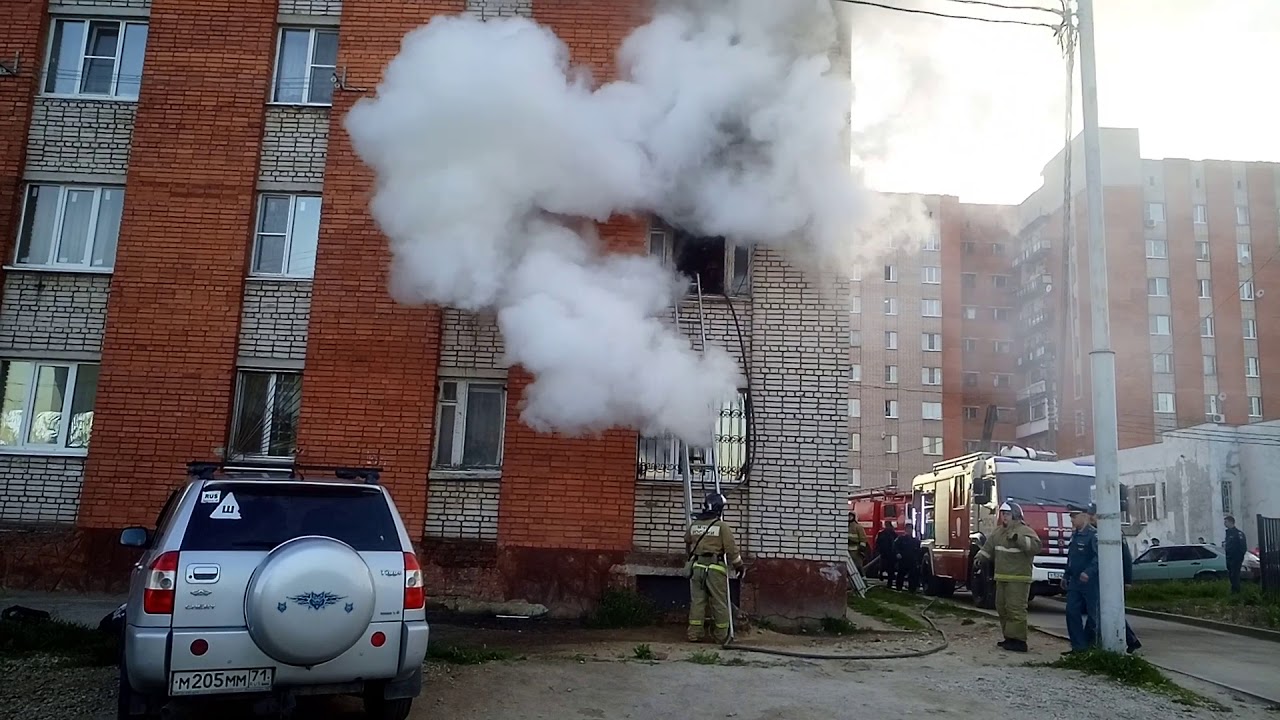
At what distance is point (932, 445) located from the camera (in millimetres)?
46469

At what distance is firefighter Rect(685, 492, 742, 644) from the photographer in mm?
8820

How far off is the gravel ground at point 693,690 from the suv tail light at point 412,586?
42.0 inches

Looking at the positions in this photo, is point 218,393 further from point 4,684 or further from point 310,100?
point 4,684

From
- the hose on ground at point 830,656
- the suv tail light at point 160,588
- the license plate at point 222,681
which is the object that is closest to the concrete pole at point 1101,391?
the hose on ground at point 830,656

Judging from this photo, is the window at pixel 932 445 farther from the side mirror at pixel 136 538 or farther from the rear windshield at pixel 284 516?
the side mirror at pixel 136 538

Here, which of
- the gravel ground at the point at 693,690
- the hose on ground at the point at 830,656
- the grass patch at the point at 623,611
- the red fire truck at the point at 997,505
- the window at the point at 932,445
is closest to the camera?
the gravel ground at the point at 693,690

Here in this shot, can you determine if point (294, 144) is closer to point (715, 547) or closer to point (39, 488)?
point (39, 488)

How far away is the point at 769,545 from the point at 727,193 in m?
3.81


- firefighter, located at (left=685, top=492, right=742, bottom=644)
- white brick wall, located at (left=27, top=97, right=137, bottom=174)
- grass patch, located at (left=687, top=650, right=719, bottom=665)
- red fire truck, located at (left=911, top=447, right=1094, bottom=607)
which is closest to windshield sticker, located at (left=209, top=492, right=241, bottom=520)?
grass patch, located at (left=687, top=650, right=719, bottom=665)

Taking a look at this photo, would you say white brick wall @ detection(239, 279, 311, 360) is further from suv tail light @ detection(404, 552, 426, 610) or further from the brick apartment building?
suv tail light @ detection(404, 552, 426, 610)

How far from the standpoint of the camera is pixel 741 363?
1055 cm

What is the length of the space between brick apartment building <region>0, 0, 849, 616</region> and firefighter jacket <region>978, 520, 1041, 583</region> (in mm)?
1609

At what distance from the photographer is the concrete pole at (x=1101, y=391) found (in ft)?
26.9

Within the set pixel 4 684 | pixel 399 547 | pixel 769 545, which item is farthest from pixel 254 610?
pixel 769 545
